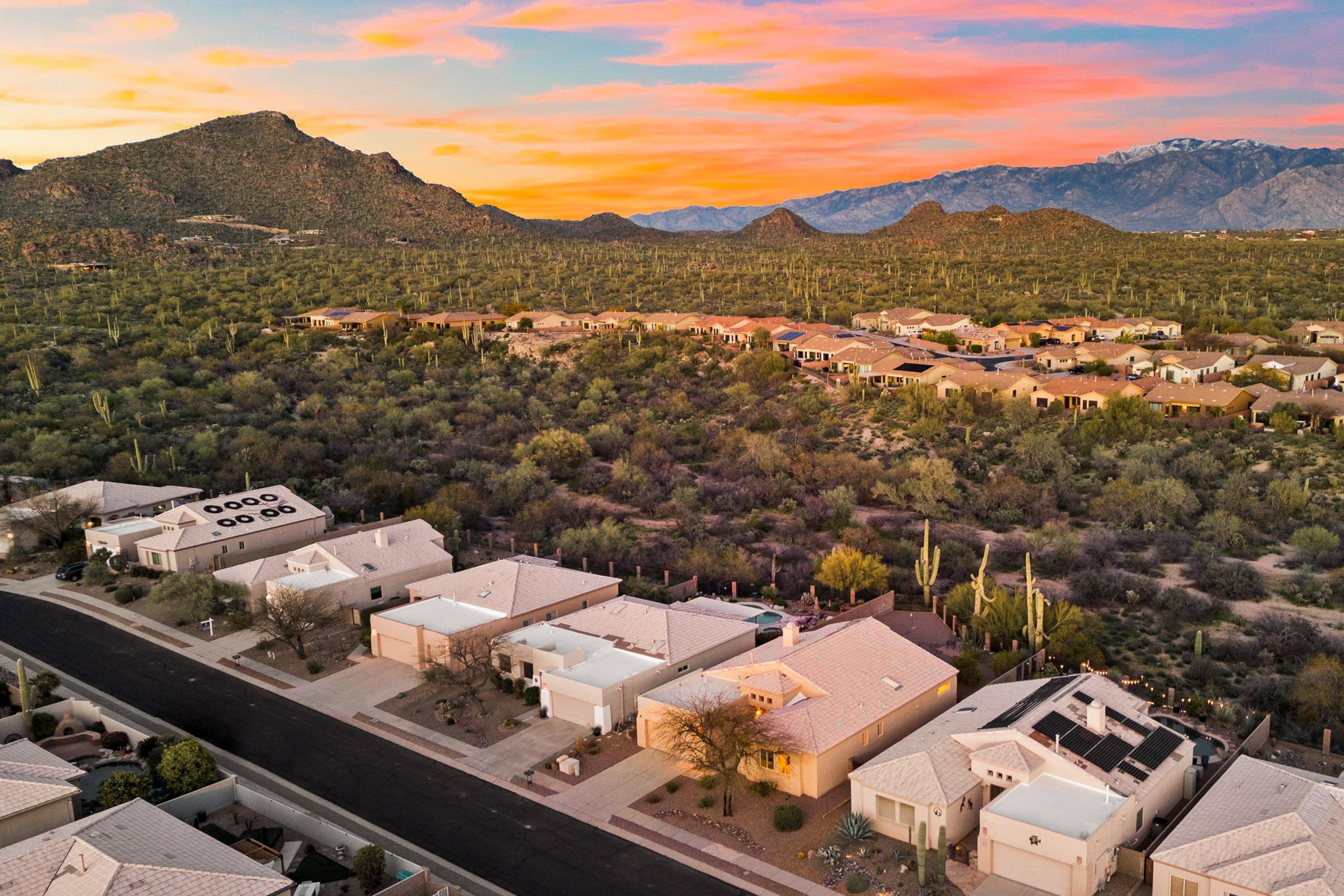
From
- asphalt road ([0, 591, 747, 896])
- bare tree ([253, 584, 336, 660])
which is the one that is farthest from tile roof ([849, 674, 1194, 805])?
bare tree ([253, 584, 336, 660])

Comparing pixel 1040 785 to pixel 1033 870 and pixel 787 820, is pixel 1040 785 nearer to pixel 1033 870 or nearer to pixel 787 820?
pixel 1033 870

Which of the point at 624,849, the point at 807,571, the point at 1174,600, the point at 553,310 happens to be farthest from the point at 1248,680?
the point at 553,310

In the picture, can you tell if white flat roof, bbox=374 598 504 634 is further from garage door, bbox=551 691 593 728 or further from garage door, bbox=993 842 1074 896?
garage door, bbox=993 842 1074 896

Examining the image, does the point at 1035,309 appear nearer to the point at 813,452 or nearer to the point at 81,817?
the point at 813,452

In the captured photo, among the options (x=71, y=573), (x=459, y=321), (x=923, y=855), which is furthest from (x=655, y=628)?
(x=459, y=321)

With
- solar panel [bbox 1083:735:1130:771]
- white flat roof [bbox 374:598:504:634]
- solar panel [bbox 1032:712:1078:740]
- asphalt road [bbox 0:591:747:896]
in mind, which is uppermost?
solar panel [bbox 1032:712:1078:740]

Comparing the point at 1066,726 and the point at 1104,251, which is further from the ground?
the point at 1104,251
